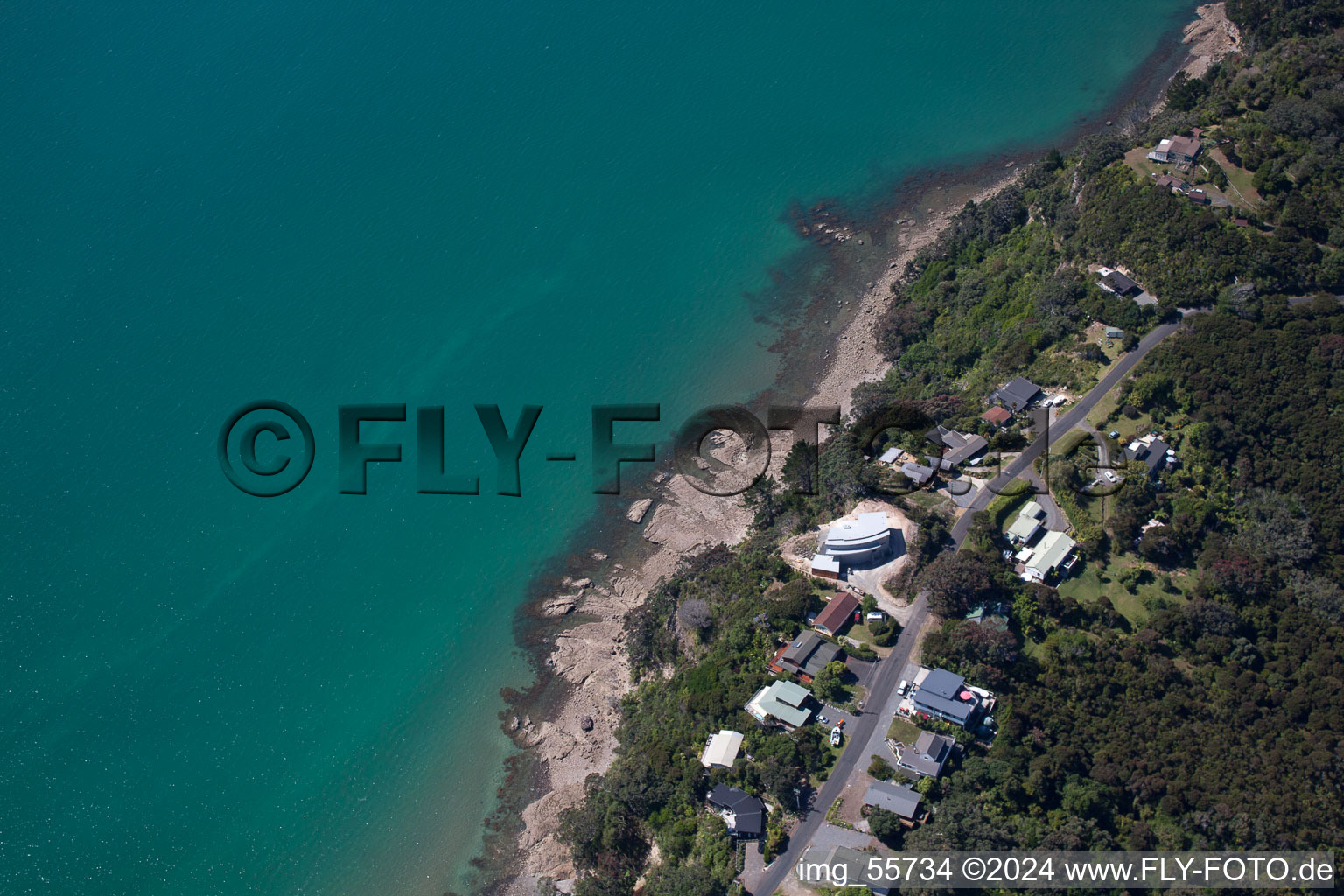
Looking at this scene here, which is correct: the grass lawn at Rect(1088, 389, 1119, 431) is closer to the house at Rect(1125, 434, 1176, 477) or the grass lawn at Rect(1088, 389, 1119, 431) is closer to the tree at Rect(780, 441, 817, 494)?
the house at Rect(1125, 434, 1176, 477)

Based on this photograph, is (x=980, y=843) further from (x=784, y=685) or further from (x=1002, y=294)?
(x=1002, y=294)

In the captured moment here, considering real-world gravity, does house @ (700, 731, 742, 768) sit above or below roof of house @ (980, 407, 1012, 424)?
below

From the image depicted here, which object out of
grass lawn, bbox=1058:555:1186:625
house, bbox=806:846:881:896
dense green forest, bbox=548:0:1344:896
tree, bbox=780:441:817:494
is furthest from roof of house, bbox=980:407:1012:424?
house, bbox=806:846:881:896

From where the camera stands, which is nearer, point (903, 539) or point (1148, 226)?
point (903, 539)

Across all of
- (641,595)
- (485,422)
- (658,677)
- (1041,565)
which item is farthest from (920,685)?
(485,422)

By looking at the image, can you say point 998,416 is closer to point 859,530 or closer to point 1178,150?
point 859,530

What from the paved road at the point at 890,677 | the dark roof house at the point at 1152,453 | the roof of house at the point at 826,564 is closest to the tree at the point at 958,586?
the paved road at the point at 890,677
